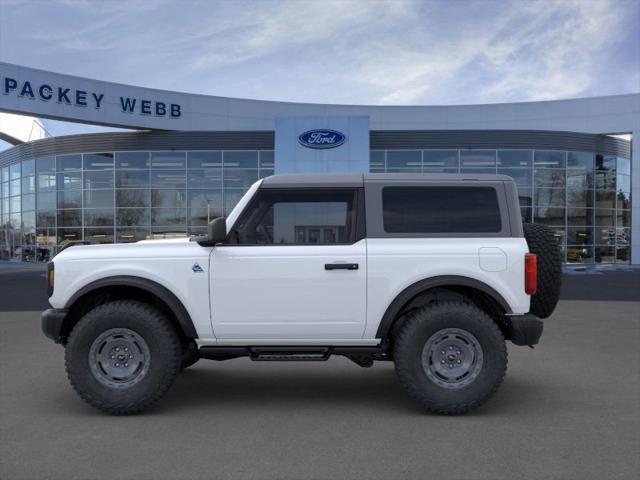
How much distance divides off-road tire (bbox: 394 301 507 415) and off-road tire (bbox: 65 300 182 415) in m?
1.93

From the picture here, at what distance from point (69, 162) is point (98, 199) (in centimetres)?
267

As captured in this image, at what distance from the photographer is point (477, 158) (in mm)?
25875

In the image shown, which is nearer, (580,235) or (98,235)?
(98,235)

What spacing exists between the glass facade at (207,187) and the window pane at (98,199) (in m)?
0.05

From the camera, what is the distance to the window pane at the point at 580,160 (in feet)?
88.3

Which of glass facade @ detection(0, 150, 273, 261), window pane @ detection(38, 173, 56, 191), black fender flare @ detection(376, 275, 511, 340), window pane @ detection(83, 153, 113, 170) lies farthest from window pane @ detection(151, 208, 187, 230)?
black fender flare @ detection(376, 275, 511, 340)

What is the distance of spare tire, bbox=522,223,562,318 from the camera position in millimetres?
4789

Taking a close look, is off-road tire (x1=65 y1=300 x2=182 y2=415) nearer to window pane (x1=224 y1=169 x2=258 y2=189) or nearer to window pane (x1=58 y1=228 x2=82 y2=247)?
window pane (x1=224 y1=169 x2=258 y2=189)

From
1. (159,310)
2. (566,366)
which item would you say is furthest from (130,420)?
(566,366)

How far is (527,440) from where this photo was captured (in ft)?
12.7

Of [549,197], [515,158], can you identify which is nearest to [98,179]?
[515,158]

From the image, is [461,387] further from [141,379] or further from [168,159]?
[168,159]

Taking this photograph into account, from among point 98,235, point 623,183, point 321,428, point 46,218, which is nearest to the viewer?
point 321,428

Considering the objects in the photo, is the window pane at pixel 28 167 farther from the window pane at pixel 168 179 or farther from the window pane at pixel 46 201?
the window pane at pixel 168 179
